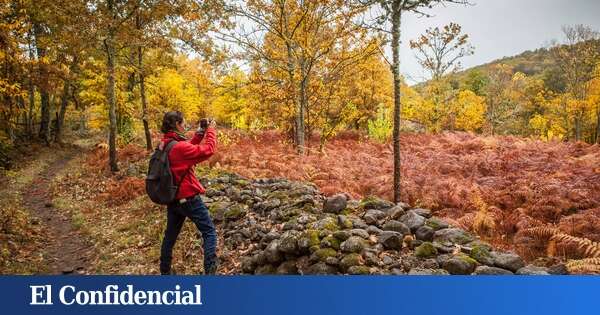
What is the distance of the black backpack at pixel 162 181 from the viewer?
508 centimetres

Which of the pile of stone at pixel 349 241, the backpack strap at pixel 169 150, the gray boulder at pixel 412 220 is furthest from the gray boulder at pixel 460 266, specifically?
the backpack strap at pixel 169 150

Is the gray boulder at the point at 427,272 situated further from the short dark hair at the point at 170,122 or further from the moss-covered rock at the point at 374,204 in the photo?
the short dark hair at the point at 170,122

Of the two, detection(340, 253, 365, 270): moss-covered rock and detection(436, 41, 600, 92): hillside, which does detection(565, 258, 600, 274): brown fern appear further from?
detection(436, 41, 600, 92): hillside

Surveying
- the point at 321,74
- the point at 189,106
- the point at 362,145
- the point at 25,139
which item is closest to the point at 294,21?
the point at 321,74

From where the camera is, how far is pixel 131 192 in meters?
11.6

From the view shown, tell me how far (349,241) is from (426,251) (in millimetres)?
1004

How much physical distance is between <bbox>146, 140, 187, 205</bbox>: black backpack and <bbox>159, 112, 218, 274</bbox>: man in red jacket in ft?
0.22

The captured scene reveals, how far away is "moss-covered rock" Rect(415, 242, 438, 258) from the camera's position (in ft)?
18.2

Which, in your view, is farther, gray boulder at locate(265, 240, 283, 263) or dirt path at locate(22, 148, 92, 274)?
dirt path at locate(22, 148, 92, 274)

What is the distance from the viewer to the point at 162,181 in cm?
509

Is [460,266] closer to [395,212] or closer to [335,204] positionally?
[395,212]

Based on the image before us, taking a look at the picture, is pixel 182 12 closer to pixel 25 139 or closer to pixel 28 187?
pixel 28 187

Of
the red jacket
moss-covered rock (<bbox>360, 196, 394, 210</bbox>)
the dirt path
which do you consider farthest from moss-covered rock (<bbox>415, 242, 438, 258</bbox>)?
the dirt path

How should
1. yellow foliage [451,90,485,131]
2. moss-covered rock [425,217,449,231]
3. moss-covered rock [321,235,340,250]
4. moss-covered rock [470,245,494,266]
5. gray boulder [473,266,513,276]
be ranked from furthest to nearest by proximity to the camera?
yellow foliage [451,90,485,131] < moss-covered rock [425,217,449,231] < moss-covered rock [321,235,340,250] < moss-covered rock [470,245,494,266] < gray boulder [473,266,513,276]
